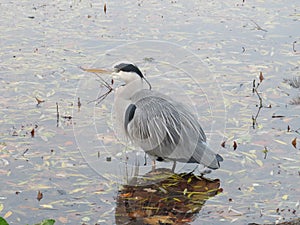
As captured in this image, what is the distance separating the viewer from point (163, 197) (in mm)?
5914

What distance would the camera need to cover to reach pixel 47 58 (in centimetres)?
922

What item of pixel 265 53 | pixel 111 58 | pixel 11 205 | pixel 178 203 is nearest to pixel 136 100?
pixel 178 203

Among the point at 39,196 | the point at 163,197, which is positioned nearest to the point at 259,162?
the point at 163,197

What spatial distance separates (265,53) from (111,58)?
242 cm

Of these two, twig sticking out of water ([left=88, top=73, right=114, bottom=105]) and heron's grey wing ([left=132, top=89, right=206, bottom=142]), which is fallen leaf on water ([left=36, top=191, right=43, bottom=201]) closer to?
heron's grey wing ([left=132, top=89, right=206, bottom=142])

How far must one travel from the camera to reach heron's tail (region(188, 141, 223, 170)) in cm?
615

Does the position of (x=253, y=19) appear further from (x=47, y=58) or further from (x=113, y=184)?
(x=113, y=184)

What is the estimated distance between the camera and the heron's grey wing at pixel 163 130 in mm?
6234

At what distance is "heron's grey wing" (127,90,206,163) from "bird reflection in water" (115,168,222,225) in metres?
0.24

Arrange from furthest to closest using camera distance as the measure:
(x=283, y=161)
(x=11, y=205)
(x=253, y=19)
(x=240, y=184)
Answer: (x=253, y=19) < (x=283, y=161) < (x=240, y=184) < (x=11, y=205)

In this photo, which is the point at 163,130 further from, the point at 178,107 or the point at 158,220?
the point at 158,220

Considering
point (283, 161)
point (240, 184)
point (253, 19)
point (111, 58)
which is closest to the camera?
point (240, 184)

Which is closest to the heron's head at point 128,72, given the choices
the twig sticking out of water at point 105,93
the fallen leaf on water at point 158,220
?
the twig sticking out of water at point 105,93

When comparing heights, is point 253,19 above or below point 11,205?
above
